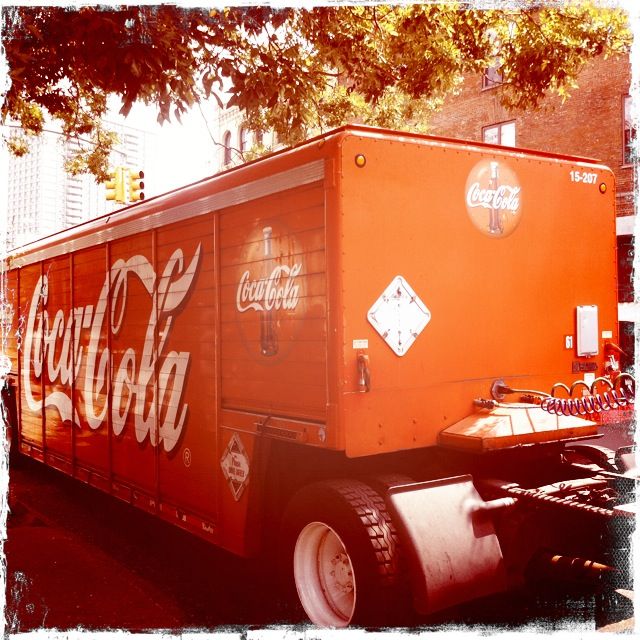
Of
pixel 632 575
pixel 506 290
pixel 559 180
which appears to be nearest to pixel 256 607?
pixel 632 575

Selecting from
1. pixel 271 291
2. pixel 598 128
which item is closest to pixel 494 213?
pixel 271 291

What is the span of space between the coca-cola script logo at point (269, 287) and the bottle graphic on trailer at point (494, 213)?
139 centimetres

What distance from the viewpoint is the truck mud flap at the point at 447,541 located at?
3.79 m

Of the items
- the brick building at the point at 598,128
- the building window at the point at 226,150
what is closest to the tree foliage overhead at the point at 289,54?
the brick building at the point at 598,128

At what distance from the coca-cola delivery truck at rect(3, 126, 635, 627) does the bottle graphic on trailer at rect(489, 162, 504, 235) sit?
0.06ft

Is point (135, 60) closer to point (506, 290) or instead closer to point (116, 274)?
point (116, 274)

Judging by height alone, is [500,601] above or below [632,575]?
below

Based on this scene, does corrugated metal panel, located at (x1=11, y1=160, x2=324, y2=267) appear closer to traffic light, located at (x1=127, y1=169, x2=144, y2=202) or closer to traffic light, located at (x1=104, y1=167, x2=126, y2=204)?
traffic light, located at (x1=104, y1=167, x2=126, y2=204)

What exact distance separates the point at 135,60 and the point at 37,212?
220 inches

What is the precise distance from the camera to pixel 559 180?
17.1 feet

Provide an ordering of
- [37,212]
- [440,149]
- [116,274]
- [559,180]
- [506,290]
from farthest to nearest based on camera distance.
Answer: [37,212] < [116,274] < [559,180] < [506,290] < [440,149]

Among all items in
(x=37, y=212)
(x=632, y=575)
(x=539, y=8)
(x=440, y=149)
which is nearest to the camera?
(x=632, y=575)

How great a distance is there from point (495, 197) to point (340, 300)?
151cm

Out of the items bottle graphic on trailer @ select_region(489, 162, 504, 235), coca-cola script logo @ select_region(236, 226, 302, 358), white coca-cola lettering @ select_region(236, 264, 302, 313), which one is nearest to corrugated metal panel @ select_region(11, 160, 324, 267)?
coca-cola script logo @ select_region(236, 226, 302, 358)
